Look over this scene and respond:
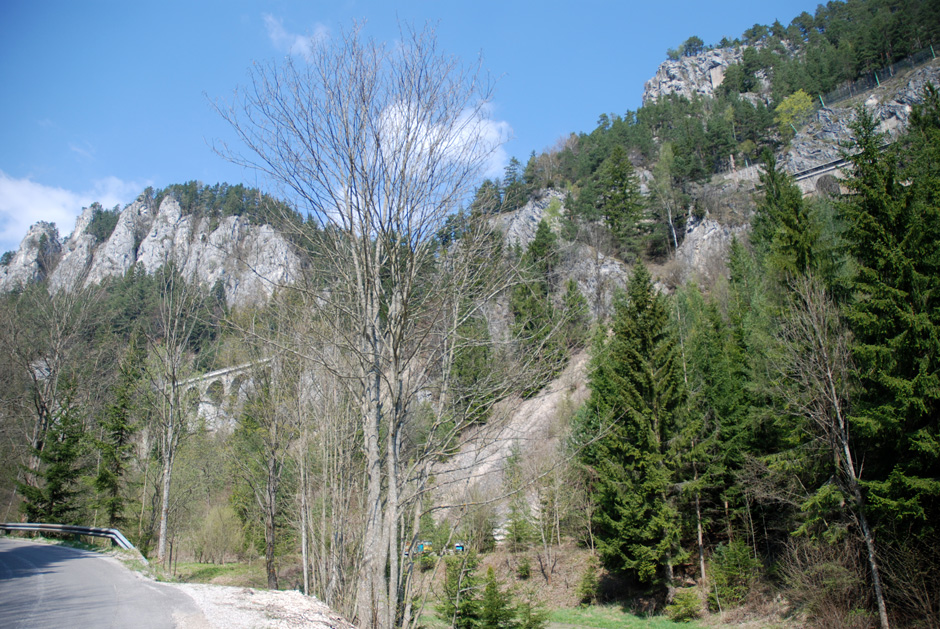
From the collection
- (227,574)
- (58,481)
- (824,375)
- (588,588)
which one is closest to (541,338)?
(824,375)

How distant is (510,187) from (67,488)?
21.0 meters

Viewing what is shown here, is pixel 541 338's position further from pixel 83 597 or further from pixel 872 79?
pixel 872 79

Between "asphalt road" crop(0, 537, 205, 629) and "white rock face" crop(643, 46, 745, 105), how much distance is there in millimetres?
144052

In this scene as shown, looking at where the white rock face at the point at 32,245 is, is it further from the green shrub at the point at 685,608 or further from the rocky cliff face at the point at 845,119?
the rocky cliff face at the point at 845,119

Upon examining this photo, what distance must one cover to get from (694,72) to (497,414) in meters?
158

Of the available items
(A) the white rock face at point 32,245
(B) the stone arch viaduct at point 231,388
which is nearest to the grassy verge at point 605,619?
(B) the stone arch viaduct at point 231,388

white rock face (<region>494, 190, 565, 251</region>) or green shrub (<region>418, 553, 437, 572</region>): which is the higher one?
white rock face (<region>494, 190, 565, 251</region>)

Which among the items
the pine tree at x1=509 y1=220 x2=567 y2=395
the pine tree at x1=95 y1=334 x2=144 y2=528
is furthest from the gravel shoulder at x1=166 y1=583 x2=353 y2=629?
the pine tree at x1=95 y1=334 x2=144 y2=528

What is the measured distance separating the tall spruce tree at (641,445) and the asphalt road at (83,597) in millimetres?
14779

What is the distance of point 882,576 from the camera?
12953mm

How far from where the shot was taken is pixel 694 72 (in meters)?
135

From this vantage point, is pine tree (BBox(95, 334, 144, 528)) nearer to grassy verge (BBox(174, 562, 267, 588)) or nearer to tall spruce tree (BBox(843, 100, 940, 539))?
grassy verge (BBox(174, 562, 267, 588))

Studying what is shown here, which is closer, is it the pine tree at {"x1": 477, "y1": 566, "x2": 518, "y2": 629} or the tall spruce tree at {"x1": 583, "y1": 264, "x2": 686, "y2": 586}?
the pine tree at {"x1": 477, "y1": 566, "x2": 518, "y2": 629}

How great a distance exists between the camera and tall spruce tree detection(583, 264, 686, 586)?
18.9m
